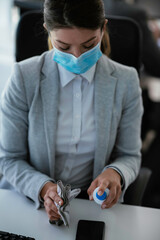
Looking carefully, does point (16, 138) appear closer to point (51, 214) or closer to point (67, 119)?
point (67, 119)

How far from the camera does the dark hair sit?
81 centimetres

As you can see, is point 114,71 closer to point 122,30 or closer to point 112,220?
point 122,30

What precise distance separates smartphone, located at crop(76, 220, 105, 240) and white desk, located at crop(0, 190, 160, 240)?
0.06 feet

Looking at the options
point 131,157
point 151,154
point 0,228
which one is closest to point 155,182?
point 151,154

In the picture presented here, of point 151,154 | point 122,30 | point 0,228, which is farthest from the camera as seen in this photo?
point 151,154

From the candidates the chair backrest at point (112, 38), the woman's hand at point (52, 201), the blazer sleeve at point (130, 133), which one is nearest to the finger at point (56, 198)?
the woman's hand at point (52, 201)

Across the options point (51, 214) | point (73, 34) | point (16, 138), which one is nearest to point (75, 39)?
point (73, 34)

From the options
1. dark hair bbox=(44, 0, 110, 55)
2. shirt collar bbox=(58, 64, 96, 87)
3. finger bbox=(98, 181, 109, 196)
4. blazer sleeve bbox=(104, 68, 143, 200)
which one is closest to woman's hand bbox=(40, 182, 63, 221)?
finger bbox=(98, 181, 109, 196)

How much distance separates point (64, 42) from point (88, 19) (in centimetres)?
9

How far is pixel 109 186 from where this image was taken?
0.88 metres

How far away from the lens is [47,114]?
3.19 ft

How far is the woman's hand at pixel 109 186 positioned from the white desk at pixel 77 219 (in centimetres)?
3

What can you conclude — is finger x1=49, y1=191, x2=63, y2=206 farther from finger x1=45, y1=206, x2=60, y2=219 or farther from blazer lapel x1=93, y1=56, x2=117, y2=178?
blazer lapel x1=93, y1=56, x2=117, y2=178

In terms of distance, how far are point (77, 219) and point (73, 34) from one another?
0.50m
